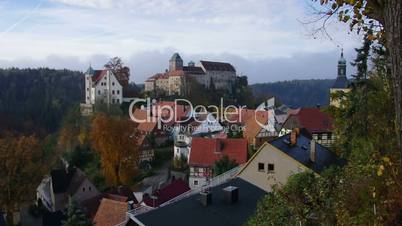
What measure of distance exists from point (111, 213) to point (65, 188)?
1379cm

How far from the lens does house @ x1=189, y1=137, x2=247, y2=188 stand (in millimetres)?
32188

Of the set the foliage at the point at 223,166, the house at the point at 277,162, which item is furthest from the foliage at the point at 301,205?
the foliage at the point at 223,166

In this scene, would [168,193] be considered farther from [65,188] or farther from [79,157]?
[79,157]

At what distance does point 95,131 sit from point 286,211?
1154 inches

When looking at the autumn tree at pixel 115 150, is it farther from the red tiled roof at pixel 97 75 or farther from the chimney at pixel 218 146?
the red tiled roof at pixel 97 75

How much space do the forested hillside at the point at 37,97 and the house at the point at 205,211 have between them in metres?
60.6

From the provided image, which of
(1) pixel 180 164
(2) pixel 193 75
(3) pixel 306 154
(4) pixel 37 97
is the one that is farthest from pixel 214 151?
(4) pixel 37 97

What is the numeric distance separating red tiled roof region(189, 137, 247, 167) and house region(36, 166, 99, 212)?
8.13 metres

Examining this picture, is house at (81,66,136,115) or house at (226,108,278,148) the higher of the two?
house at (81,66,136,115)

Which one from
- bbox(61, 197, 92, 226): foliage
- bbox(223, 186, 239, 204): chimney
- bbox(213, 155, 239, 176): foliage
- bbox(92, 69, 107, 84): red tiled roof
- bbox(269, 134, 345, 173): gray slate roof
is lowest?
bbox(61, 197, 92, 226): foliage

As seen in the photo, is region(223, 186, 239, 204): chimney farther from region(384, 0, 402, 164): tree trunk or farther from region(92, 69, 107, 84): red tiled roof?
region(92, 69, 107, 84): red tiled roof

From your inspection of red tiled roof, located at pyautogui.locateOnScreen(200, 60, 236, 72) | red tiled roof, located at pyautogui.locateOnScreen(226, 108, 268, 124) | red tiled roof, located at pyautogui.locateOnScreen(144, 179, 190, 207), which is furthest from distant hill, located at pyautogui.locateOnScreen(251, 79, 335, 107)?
red tiled roof, located at pyautogui.locateOnScreen(144, 179, 190, 207)

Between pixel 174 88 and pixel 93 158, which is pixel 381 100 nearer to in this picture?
pixel 93 158

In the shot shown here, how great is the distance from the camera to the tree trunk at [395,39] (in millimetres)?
3420
